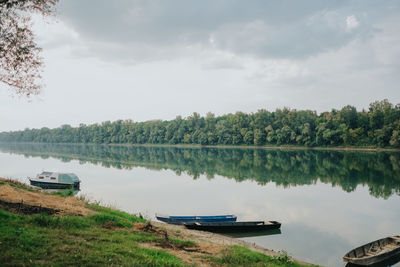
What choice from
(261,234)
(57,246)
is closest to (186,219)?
(261,234)

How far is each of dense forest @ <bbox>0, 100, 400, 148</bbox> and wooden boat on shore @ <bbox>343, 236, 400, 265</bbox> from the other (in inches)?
2901

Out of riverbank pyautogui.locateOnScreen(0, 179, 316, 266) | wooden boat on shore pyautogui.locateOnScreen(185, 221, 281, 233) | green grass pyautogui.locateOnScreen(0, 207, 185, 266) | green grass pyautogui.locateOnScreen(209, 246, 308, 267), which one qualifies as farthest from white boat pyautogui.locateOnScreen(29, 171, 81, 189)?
green grass pyautogui.locateOnScreen(209, 246, 308, 267)

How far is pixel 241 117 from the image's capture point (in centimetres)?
12088

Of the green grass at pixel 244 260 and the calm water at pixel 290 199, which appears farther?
the calm water at pixel 290 199

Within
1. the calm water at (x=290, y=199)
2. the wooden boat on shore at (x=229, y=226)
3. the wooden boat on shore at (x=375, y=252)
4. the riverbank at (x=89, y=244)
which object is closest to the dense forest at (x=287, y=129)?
the calm water at (x=290, y=199)

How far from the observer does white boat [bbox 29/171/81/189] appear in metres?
29.5

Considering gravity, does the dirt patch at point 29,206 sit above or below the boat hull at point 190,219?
above

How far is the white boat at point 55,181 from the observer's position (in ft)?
96.9

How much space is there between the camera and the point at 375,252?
45.9 feet

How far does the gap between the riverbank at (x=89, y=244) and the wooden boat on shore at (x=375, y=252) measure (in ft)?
13.8

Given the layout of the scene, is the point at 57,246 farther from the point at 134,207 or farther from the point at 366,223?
the point at 366,223

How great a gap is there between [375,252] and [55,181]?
2810cm

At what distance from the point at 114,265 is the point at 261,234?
12.2 metres

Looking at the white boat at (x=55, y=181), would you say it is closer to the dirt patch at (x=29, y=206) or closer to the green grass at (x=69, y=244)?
the dirt patch at (x=29, y=206)
